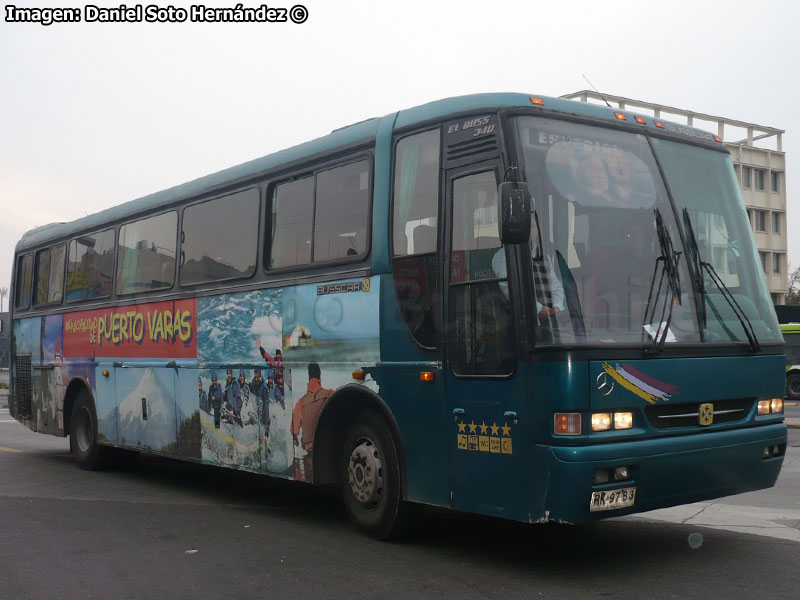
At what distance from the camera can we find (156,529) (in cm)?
832

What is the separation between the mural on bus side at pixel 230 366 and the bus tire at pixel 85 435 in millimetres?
282

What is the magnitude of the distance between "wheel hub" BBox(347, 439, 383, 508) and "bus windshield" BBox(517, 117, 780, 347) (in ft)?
6.83

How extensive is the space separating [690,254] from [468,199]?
63.8 inches

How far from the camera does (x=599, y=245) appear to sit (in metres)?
6.42

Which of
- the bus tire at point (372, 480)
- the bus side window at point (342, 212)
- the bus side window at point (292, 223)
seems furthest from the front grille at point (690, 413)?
the bus side window at point (292, 223)

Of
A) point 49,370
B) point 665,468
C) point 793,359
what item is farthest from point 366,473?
point 793,359

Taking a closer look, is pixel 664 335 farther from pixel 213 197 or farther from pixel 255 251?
pixel 213 197

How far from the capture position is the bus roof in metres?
6.76

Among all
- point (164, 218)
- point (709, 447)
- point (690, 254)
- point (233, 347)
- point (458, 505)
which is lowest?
point (458, 505)

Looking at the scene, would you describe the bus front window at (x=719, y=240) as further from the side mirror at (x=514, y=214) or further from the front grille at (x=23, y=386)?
the front grille at (x=23, y=386)

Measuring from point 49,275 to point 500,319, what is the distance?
979 centimetres

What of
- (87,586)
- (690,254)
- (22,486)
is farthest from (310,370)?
(22,486)

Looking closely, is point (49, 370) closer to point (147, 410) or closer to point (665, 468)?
point (147, 410)

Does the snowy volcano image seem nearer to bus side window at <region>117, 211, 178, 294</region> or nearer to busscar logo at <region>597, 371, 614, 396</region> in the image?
bus side window at <region>117, 211, 178, 294</region>
